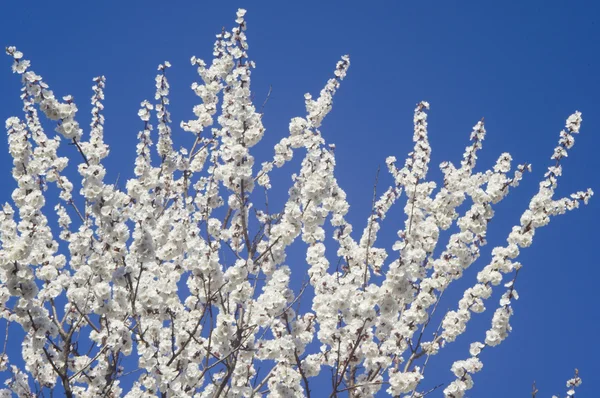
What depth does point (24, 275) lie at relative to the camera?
21.3ft

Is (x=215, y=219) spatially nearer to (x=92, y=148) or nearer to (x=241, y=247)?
(x=241, y=247)

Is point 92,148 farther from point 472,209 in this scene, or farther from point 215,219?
point 472,209

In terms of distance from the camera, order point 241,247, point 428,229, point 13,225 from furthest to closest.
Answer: point 241,247, point 428,229, point 13,225

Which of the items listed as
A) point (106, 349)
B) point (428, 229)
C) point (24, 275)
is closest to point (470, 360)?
point (428, 229)

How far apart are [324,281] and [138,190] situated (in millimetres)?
2292

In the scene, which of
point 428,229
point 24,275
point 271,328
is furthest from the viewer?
point 428,229

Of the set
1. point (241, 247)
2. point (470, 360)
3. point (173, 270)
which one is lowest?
point (470, 360)

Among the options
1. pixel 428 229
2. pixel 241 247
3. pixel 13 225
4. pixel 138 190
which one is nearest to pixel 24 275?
pixel 13 225

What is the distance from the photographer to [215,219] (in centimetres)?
873

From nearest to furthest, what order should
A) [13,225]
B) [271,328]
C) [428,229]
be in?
[13,225]
[271,328]
[428,229]

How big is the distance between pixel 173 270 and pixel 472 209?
348 cm

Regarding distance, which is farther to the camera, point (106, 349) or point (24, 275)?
point (106, 349)

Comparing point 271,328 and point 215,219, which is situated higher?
point 215,219

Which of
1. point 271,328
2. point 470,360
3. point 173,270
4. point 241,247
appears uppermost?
point 241,247
